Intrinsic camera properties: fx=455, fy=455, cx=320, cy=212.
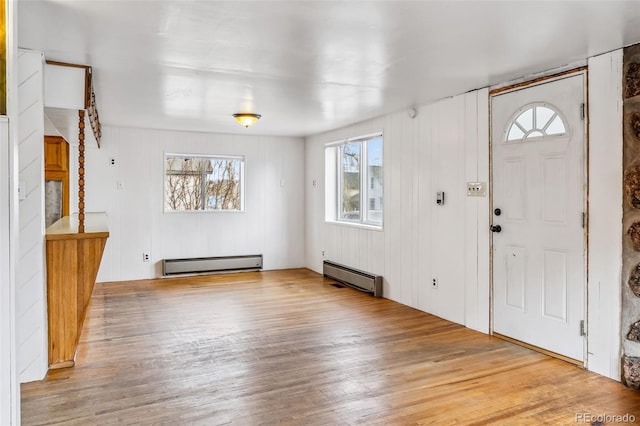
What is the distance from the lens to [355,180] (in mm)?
6566

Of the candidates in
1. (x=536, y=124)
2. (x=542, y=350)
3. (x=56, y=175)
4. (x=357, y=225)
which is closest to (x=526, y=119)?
(x=536, y=124)

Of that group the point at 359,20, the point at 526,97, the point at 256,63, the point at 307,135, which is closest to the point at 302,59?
the point at 256,63

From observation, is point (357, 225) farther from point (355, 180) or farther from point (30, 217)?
point (30, 217)

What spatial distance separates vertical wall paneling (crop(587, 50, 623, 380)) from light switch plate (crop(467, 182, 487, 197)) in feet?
3.32

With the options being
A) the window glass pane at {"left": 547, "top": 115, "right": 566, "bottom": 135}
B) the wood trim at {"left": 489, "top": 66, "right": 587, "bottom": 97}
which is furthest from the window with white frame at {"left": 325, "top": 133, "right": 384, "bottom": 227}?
the window glass pane at {"left": 547, "top": 115, "right": 566, "bottom": 135}

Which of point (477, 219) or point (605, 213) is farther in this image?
point (477, 219)

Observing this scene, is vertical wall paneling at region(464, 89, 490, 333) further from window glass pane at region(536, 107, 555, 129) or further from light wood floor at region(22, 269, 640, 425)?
window glass pane at region(536, 107, 555, 129)

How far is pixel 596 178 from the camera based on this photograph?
125 inches

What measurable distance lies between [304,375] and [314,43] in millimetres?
2230

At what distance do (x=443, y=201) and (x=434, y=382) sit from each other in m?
2.09

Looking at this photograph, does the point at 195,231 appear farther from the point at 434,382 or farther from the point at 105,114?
the point at 434,382

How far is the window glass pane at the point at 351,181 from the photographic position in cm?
649

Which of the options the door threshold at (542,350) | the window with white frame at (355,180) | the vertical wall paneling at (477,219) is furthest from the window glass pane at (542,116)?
the window with white frame at (355,180)

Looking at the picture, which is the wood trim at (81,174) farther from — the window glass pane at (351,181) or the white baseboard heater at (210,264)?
the window glass pane at (351,181)
